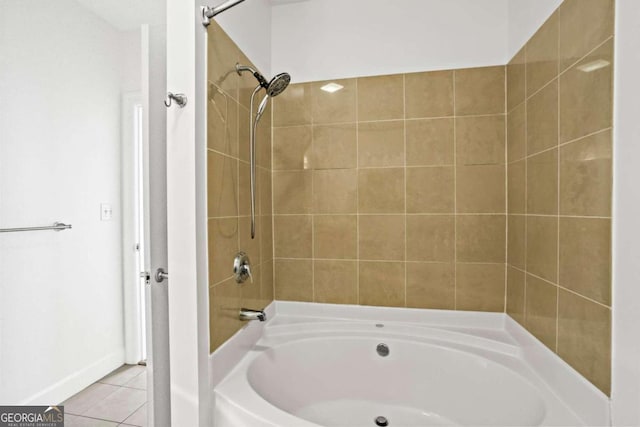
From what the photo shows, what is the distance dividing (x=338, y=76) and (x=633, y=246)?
1.45 meters

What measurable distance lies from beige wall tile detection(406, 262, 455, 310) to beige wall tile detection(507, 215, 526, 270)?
28 centimetres

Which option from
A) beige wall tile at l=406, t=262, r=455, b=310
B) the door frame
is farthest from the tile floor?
beige wall tile at l=406, t=262, r=455, b=310

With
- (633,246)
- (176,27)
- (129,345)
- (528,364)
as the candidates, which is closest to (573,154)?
(633,246)

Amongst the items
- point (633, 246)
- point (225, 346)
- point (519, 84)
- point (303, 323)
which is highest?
point (519, 84)

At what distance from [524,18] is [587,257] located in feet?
3.65

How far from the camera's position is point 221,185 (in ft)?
3.67

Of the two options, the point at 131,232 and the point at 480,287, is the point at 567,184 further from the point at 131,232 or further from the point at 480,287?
the point at 131,232

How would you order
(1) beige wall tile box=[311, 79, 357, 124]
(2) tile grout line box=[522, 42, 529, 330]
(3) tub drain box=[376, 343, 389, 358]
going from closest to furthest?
(2) tile grout line box=[522, 42, 529, 330], (3) tub drain box=[376, 343, 389, 358], (1) beige wall tile box=[311, 79, 357, 124]

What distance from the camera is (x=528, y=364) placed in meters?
1.23

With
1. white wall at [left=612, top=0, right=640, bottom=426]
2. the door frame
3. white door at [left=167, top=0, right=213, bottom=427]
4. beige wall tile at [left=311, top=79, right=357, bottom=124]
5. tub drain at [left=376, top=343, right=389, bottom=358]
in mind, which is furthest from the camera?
the door frame

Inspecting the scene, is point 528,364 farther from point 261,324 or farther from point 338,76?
point 338,76

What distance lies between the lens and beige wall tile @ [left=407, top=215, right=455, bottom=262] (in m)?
1.56

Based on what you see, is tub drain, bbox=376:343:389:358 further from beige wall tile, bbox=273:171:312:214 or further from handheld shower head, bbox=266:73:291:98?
handheld shower head, bbox=266:73:291:98

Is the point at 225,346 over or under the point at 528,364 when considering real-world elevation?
over
